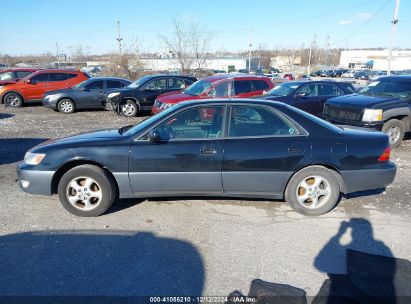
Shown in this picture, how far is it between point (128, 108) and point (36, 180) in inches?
333

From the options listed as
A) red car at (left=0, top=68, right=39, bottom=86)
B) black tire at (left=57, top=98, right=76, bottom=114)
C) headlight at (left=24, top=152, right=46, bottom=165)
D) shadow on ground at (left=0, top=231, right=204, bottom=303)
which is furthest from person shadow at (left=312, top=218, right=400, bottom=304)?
red car at (left=0, top=68, right=39, bottom=86)

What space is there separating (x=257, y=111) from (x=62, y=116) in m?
10.6

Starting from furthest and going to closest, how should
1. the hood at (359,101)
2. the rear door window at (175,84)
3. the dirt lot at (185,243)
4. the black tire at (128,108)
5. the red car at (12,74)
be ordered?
the red car at (12,74) < the rear door window at (175,84) < the black tire at (128,108) < the hood at (359,101) < the dirt lot at (185,243)

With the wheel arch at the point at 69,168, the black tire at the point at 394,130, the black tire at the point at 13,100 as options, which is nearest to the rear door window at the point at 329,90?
the black tire at the point at 394,130

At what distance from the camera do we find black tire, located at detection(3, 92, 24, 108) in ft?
47.2

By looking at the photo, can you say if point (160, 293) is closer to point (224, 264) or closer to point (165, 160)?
point (224, 264)

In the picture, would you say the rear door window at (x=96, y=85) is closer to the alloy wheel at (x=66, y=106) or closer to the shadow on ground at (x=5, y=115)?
the alloy wheel at (x=66, y=106)

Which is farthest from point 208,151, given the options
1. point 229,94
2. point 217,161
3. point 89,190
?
point 229,94

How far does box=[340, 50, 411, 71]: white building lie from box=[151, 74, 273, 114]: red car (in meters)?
75.9

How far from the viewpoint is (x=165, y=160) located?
395 cm

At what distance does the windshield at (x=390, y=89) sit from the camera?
26.6 ft

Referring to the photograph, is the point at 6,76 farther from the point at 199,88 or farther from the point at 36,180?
the point at 36,180

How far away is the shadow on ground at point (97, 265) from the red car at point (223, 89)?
6.67 metres

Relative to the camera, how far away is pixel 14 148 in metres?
7.62
